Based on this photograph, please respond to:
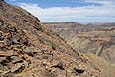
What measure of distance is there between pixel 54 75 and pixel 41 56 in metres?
2.43

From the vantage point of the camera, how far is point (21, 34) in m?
21.0

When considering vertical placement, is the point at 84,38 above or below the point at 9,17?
below

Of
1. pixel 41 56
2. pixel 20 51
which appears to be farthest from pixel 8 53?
pixel 41 56

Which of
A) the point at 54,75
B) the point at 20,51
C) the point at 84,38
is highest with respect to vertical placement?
the point at 20,51

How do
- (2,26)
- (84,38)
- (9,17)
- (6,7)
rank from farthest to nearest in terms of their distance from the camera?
(84,38) < (6,7) < (9,17) < (2,26)

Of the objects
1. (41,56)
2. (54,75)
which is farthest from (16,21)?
(54,75)

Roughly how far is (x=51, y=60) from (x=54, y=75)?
208cm

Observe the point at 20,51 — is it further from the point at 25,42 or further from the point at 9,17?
the point at 9,17

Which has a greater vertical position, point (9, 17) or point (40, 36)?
point (9, 17)

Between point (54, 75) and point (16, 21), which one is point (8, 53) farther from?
point (16, 21)

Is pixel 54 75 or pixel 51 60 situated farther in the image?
pixel 51 60

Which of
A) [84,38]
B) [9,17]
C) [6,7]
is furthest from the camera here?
[84,38]

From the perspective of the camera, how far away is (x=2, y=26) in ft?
65.2

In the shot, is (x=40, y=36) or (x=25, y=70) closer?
(x=25, y=70)
